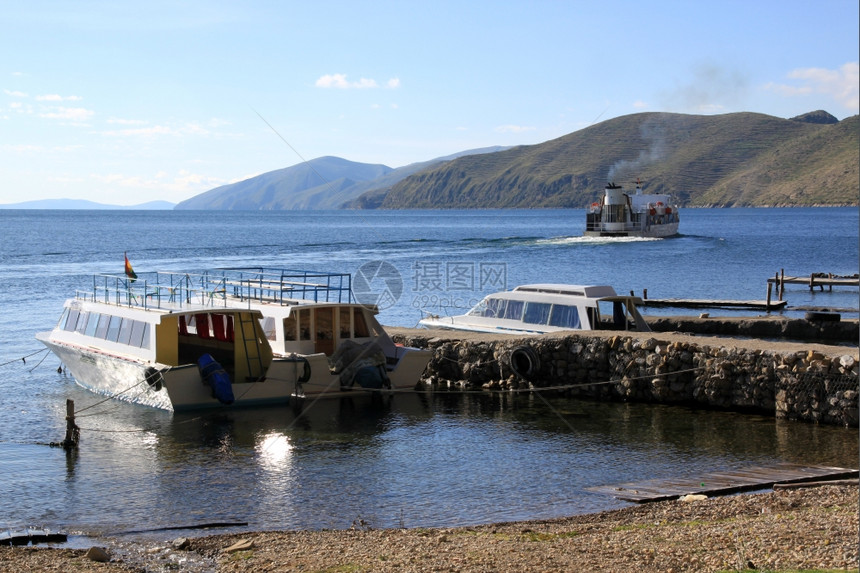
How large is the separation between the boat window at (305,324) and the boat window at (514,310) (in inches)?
291

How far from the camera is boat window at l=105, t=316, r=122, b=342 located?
27.1 meters

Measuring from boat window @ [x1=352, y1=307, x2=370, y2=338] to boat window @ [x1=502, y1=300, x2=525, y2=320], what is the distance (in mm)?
5623

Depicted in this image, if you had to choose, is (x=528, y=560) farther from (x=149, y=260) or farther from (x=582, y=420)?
(x=149, y=260)

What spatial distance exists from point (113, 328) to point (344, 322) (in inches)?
279

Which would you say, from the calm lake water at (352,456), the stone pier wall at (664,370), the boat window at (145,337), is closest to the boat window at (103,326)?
the calm lake water at (352,456)

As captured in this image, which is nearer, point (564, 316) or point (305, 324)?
point (305, 324)

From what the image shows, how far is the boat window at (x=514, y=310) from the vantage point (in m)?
30.2

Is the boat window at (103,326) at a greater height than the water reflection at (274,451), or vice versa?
the boat window at (103,326)

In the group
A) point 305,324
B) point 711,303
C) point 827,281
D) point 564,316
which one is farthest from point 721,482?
point 827,281

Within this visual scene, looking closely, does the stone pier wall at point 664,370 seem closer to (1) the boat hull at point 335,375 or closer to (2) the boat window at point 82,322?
(1) the boat hull at point 335,375

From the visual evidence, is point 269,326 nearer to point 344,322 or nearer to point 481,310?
point 344,322

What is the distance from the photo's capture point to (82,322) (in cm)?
2945

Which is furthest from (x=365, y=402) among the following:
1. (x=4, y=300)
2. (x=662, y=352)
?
(x=4, y=300)

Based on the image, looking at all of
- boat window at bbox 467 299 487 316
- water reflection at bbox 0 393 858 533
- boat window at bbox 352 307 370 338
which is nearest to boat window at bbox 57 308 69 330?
water reflection at bbox 0 393 858 533
